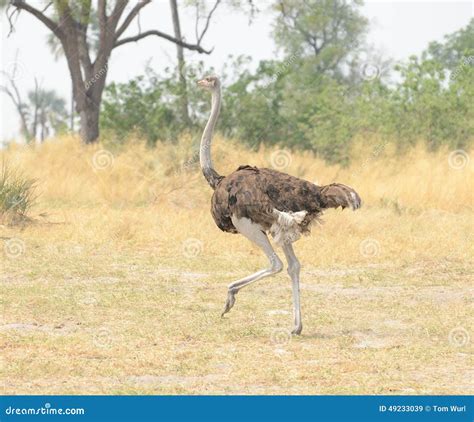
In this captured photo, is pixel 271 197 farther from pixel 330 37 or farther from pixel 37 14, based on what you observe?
pixel 330 37

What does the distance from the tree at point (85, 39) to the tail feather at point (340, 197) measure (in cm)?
1477

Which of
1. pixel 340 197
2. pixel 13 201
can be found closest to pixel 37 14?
pixel 13 201

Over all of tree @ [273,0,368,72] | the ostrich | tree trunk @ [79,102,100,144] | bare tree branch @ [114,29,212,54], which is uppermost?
tree @ [273,0,368,72]

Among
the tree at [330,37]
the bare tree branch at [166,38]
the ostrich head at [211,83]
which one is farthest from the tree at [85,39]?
the tree at [330,37]

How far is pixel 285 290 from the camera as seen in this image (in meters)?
9.75

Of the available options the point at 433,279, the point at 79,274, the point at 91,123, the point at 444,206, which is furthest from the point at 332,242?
the point at 91,123

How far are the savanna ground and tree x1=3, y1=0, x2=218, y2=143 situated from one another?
4.63 metres

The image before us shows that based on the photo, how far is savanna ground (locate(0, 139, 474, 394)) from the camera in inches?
254

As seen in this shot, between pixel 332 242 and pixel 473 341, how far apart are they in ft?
15.4

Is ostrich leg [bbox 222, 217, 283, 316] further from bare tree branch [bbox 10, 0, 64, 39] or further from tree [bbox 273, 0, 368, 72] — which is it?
tree [bbox 273, 0, 368, 72]

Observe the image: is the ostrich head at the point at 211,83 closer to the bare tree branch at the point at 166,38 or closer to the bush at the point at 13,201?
the bush at the point at 13,201

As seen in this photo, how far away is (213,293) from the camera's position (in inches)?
379

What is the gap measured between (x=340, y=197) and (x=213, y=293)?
2.66 meters

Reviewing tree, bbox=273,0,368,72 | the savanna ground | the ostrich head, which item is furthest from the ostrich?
tree, bbox=273,0,368,72
